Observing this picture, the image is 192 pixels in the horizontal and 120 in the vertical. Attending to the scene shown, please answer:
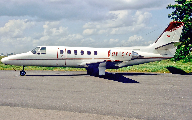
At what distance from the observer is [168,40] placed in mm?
21719

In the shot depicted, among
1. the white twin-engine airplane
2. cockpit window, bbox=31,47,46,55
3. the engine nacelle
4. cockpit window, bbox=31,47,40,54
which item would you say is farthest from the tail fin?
cockpit window, bbox=31,47,40,54

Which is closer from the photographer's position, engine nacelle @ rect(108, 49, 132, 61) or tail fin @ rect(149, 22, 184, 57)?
engine nacelle @ rect(108, 49, 132, 61)

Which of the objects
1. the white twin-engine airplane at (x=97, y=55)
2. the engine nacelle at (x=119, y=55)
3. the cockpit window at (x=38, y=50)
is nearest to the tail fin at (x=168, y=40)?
the white twin-engine airplane at (x=97, y=55)

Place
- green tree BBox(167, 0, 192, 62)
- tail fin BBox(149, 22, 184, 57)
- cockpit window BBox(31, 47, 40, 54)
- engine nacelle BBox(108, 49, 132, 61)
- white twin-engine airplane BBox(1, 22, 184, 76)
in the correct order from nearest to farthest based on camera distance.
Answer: white twin-engine airplane BBox(1, 22, 184, 76) < cockpit window BBox(31, 47, 40, 54) < engine nacelle BBox(108, 49, 132, 61) < tail fin BBox(149, 22, 184, 57) < green tree BBox(167, 0, 192, 62)

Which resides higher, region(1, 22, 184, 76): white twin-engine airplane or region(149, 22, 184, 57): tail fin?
region(149, 22, 184, 57): tail fin

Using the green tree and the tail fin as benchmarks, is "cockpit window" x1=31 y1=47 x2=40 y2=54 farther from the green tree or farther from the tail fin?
the green tree

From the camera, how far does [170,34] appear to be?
2161 cm

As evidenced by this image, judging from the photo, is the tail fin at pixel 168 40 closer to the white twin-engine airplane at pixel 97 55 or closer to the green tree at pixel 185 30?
the white twin-engine airplane at pixel 97 55

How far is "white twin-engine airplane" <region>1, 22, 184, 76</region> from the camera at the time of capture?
715 inches

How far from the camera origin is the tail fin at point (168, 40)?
21.0 meters

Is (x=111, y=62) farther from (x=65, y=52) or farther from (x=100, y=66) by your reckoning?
(x=65, y=52)

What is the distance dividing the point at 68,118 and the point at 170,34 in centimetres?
1946

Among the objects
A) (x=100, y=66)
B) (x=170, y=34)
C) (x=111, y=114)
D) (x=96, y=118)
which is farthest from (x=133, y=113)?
(x=170, y=34)

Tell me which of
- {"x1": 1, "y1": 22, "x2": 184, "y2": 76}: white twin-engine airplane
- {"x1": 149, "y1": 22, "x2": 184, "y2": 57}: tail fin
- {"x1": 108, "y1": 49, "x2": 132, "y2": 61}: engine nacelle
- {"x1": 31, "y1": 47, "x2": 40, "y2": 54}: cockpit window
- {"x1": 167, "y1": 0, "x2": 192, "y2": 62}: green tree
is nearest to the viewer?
{"x1": 1, "y1": 22, "x2": 184, "y2": 76}: white twin-engine airplane
